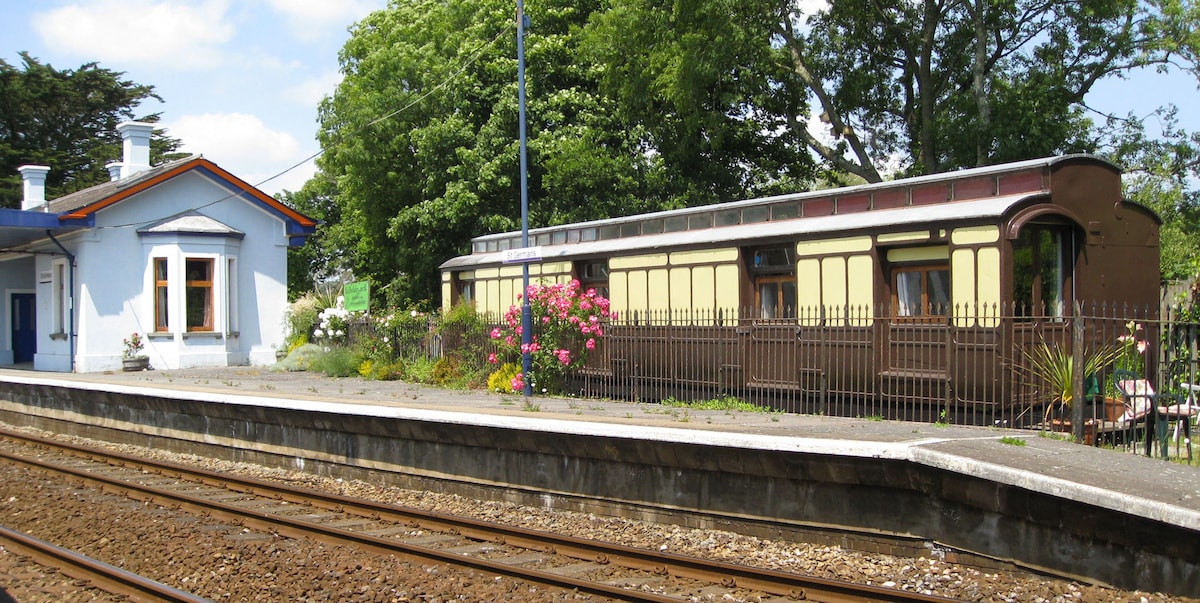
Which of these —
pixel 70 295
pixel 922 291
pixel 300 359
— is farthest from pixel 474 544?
pixel 70 295

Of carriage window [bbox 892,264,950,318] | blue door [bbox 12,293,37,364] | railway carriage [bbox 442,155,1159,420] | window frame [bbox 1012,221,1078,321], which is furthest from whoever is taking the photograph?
blue door [bbox 12,293,37,364]

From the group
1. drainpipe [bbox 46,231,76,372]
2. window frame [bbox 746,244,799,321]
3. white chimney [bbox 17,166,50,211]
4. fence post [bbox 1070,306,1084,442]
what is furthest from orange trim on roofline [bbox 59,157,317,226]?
fence post [bbox 1070,306,1084,442]

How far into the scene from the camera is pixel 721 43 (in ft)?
87.7

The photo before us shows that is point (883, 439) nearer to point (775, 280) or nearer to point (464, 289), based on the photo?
point (775, 280)

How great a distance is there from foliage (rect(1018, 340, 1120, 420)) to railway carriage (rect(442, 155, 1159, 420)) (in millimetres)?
262

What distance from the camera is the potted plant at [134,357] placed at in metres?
25.5

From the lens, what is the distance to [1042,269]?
13469 mm

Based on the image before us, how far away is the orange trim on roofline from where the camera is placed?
2502 centimetres

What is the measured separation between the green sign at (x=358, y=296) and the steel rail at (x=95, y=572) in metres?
12.5

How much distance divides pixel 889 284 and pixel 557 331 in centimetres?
628

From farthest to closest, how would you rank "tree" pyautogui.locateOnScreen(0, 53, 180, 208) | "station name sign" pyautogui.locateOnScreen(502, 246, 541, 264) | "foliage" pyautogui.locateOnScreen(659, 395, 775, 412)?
"tree" pyautogui.locateOnScreen(0, 53, 180, 208) → "station name sign" pyautogui.locateOnScreen(502, 246, 541, 264) → "foliage" pyautogui.locateOnScreen(659, 395, 775, 412)

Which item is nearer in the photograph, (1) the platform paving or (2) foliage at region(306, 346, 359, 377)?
(1) the platform paving

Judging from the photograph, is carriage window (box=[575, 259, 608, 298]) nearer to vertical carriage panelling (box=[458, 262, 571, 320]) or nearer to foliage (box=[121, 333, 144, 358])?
vertical carriage panelling (box=[458, 262, 571, 320])

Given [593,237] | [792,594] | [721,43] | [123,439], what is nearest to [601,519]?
[792,594]
